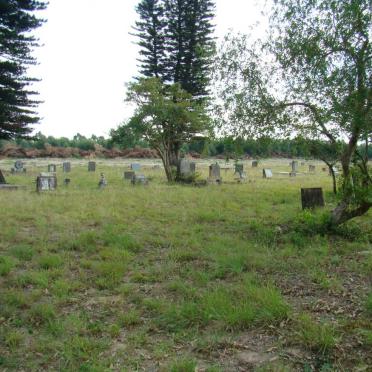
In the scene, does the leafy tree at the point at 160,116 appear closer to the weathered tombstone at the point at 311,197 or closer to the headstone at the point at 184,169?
the headstone at the point at 184,169

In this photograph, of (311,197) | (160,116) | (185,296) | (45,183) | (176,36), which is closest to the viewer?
(185,296)

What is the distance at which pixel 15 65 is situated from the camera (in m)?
19.0

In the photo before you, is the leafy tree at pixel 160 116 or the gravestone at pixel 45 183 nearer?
the gravestone at pixel 45 183

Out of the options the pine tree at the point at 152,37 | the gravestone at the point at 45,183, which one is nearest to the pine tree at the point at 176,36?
the pine tree at the point at 152,37

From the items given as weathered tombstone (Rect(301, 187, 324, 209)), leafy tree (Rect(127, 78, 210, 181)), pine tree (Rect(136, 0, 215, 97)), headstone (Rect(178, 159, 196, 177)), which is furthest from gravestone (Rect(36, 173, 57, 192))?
pine tree (Rect(136, 0, 215, 97))

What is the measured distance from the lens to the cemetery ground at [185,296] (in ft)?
10.5

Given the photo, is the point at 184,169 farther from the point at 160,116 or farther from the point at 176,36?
the point at 176,36

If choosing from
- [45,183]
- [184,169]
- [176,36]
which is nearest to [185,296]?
[45,183]

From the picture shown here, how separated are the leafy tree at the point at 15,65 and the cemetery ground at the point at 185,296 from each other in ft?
43.3

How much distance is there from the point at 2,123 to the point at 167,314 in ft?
60.7

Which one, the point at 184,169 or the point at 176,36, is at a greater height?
the point at 176,36

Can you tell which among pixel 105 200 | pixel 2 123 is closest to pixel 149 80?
pixel 2 123

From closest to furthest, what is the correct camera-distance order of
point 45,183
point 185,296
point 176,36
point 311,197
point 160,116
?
point 185,296 < point 311,197 < point 45,183 < point 160,116 < point 176,36

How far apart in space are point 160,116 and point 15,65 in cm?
749
